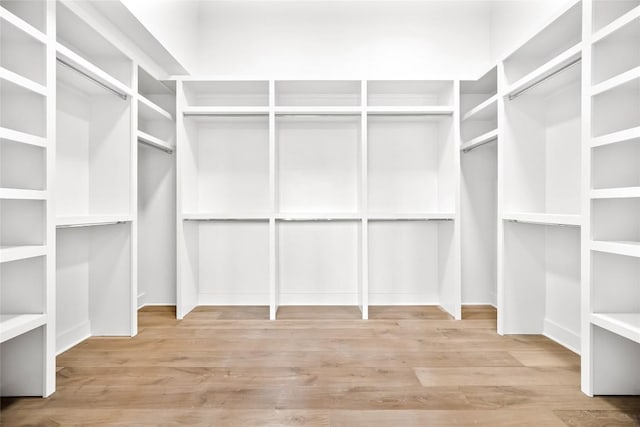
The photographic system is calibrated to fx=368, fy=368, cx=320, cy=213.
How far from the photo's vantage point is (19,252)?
1.52 m

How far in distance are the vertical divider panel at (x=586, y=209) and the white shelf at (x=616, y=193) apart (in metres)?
0.06

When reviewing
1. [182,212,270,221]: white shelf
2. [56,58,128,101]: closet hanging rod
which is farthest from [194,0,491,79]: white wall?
[182,212,270,221]: white shelf

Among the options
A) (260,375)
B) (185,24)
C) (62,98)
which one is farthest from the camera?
(185,24)

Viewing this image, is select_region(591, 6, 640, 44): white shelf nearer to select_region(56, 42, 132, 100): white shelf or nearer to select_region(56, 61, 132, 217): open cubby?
select_region(56, 42, 132, 100): white shelf

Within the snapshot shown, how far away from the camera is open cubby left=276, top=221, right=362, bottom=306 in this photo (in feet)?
10.8

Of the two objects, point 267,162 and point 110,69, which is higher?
→ point 110,69

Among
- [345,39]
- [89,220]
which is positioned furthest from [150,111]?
[345,39]

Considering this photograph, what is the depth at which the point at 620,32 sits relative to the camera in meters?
1.61

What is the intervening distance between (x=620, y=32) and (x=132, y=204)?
9.29ft

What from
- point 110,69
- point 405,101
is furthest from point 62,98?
point 405,101

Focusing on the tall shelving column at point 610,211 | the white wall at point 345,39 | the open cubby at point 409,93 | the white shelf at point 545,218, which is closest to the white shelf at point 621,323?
the tall shelving column at point 610,211

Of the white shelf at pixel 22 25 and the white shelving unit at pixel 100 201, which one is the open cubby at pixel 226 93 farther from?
the white shelf at pixel 22 25

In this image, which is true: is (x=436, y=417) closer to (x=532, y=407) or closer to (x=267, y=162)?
(x=532, y=407)

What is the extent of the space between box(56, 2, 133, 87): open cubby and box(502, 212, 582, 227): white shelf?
2.68 metres
